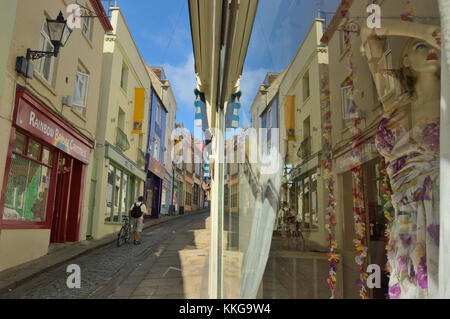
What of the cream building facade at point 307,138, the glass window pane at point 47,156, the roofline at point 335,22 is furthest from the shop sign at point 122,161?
the roofline at point 335,22

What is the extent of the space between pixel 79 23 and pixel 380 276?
6296 mm

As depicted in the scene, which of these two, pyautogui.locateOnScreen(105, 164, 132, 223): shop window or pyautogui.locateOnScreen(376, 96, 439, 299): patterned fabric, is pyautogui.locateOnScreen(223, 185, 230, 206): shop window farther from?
pyautogui.locateOnScreen(105, 164, 132, 223): shop window

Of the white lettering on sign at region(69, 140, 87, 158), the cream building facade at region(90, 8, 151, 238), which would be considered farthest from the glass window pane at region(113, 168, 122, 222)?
the white lettering on sign at region(69, 140, 87, 158)

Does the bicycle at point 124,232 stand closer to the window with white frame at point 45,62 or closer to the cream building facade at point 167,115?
the window with white frame at point 45,62

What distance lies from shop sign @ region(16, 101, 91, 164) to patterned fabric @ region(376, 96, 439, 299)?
4683 millimetres

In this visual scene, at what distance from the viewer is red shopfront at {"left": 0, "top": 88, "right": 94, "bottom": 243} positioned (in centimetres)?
405

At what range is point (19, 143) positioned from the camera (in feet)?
13.7

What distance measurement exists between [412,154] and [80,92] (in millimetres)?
6126

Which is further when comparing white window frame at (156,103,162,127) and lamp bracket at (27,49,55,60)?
white window frame at (156,103,162,127)

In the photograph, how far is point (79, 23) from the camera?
17.7 feet

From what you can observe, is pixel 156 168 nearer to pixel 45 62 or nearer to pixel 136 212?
pixel 136 212

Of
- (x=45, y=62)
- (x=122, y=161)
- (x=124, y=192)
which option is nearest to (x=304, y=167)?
(x=45, y=62)
